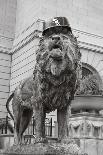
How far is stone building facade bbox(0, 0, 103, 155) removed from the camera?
1681 cm

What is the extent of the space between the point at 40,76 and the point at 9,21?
698 inches

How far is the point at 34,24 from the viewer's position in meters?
16.5

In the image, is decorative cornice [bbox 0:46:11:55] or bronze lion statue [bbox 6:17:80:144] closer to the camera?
bronze lion statue [bbox 6:17:80:144]

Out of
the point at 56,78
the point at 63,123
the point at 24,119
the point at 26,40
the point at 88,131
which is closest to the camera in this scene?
the point at 56,78

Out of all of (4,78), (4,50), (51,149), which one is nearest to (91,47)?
(4,50)

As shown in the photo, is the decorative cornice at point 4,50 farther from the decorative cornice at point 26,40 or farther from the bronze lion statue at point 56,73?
the bronze lion statue at point 56,73

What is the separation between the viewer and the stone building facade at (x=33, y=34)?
16812 mm

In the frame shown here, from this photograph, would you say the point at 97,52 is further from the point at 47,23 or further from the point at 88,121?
the point at 47,23

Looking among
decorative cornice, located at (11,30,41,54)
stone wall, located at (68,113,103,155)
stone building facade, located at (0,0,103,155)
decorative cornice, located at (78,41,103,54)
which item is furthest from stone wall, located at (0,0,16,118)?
stone wall, located at (68,113,103,155)

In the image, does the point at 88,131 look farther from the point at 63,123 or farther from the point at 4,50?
the point at 4,50

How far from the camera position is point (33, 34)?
1627 cm

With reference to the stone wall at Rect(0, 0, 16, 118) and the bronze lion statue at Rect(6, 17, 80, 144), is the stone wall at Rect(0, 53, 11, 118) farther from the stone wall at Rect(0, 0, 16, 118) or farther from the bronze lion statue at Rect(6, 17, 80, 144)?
the bronze lion statue at Rect(6, 17, 80, 144)

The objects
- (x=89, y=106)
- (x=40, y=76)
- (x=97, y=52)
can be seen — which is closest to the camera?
(x=40, y=76)

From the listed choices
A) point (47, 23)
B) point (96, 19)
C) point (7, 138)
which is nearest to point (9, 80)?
point (96, 19)
